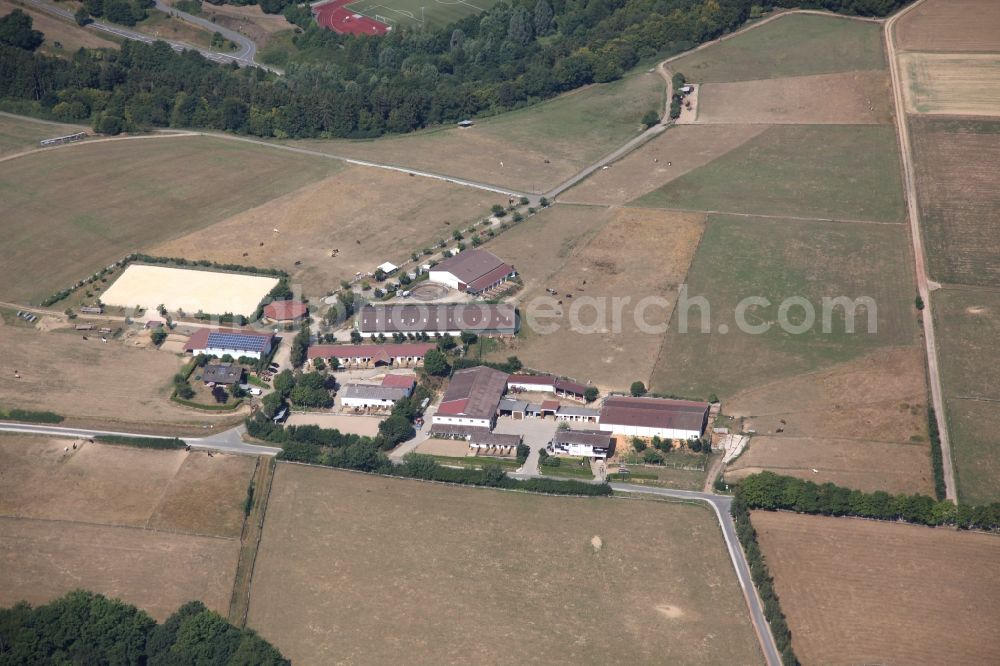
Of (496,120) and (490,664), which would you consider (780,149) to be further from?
(490,664)

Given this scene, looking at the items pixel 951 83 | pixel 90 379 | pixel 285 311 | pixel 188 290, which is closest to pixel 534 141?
pixel 285 311

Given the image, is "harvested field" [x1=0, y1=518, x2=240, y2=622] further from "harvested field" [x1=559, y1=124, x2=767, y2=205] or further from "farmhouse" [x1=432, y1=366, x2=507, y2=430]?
"harvested field" [x1=559, y1=124, x2=767, y2=205]

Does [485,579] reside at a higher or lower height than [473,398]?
higher

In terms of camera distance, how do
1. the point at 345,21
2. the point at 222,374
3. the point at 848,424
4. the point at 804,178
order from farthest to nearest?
the point at 345,21, the point at 804,178, the point at 222,374, the point at 848,424

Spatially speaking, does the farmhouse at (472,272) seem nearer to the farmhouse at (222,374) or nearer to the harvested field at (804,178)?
the harvested field at (804,178)

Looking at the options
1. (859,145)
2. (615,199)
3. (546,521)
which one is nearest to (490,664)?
(546,521)

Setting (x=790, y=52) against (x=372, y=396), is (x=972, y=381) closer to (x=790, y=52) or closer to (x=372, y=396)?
(x=372, y=396)

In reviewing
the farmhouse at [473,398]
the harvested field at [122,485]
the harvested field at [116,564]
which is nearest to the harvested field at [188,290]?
the harvested field at [122,485]
